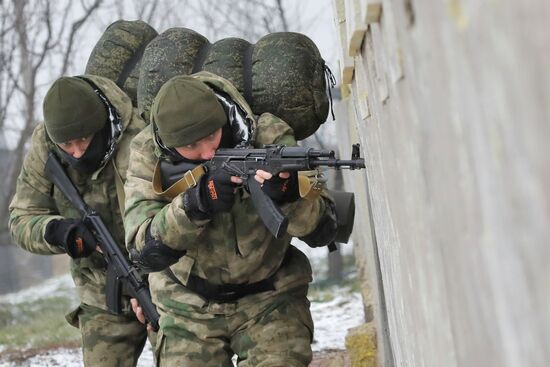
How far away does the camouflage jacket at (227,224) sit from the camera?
138 inches

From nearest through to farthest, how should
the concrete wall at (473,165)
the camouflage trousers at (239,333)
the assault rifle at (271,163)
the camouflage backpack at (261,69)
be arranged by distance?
the concrete wall at (473,165), the assault rifle at (271,163), the camouflage trousers at (239,333), the camouflage backpack at (261,69)

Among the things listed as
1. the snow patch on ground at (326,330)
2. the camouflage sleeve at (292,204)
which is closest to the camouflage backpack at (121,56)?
the camouflage sleeve at (292,204)

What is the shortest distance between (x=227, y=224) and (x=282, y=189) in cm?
39

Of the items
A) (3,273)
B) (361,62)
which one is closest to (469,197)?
(361,62)

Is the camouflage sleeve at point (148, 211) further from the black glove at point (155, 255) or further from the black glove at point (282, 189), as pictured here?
the black glove at point (282, 189)

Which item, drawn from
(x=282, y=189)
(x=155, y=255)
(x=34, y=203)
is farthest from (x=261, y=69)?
(x=34, y=203)

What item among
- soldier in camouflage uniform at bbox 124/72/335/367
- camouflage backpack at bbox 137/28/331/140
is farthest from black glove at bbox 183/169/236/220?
camouflage backpack at bbox 137/28/331/140

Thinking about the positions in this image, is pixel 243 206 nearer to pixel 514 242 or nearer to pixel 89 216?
pixel 89 216

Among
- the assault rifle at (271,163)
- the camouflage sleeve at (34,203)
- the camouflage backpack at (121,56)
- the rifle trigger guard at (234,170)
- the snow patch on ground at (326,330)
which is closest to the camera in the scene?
the assault rifle at (271,163)

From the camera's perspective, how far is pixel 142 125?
173 inches

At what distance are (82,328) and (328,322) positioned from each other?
349 cm

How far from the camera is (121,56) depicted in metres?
4.72

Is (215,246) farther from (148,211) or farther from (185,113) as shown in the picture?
(185,113)

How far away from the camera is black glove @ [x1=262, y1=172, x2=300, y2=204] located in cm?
322
